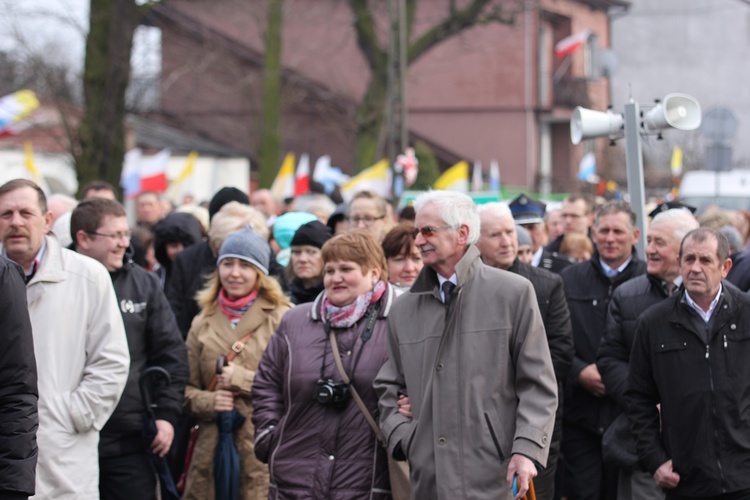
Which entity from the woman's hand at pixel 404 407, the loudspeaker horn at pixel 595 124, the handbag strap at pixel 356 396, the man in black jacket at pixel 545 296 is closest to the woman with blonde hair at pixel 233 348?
the handbag strap at pixel 356 396

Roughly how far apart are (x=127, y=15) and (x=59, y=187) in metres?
10.9

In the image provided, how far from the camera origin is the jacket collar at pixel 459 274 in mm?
5070

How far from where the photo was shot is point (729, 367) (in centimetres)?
578

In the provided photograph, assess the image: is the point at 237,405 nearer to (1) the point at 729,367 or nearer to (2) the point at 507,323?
(2) the point at 507,323

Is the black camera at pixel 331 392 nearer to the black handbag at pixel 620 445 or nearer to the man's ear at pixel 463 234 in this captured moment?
the man's ear at pixel 463 234

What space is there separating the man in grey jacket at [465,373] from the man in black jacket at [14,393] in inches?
62.8

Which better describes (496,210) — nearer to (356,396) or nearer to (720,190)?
(356,396)

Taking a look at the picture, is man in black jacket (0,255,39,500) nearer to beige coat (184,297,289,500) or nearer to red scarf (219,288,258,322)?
beige coat (184,297,289,500)

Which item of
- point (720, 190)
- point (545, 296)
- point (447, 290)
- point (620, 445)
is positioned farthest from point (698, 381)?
point (720, 190)

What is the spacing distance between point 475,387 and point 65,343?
2.22 metres

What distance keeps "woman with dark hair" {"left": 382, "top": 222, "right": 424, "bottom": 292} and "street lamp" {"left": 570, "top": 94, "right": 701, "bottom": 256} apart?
6.97ft

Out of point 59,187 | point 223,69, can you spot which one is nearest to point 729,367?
point 59,187

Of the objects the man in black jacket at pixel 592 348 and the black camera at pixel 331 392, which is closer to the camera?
the black camera at pixel 331 392

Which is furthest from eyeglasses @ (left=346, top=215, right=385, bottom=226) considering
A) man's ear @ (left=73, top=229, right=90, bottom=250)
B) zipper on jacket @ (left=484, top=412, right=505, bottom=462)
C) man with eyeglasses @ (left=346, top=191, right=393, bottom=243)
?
zipper on jacket @ (left=484, top=412, right=505, bottom=462)
